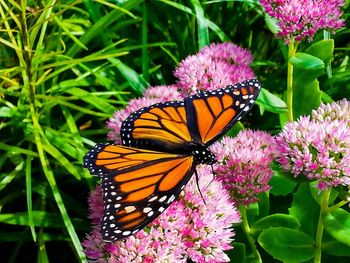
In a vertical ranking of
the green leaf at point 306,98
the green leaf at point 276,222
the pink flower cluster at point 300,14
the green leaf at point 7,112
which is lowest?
the green leaf at point 276,222

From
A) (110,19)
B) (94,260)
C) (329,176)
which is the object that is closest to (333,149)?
(329,176)

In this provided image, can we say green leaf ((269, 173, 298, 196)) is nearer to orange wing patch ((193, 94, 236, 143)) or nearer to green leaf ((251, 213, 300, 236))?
green leaf ((251, 213, 300, 236))

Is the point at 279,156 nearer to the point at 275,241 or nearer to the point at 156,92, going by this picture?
the point at 275,241

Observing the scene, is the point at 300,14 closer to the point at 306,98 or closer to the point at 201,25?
the point at 306,98

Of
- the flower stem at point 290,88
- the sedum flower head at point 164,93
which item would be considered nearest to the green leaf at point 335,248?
the flower stem at point 290,88

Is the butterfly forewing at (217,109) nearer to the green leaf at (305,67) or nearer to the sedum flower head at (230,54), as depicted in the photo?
the green leaf at (305,67)

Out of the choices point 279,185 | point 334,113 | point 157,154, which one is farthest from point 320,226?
point 157,154
